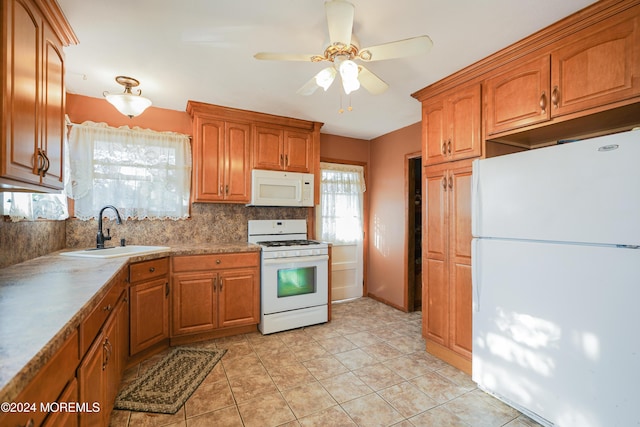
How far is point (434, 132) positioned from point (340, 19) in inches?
60.1

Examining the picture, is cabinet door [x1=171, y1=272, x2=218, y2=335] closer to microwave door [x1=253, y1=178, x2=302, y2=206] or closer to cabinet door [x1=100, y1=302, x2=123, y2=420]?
cabinet door [x1=100, y1=302, x2=123, y2=420]

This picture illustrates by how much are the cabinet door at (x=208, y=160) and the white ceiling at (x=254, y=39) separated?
0.34 m

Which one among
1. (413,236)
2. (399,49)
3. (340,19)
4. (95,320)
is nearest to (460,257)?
(413,236)

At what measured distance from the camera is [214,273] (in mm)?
2861

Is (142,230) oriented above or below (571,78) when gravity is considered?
below

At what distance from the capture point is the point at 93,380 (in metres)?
1.29

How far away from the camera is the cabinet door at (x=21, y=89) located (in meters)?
1.18

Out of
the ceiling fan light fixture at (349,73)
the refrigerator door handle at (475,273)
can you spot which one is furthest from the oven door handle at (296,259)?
the ceiling fan light fixture at (349,73)

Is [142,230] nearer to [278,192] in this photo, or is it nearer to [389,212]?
[278,192]

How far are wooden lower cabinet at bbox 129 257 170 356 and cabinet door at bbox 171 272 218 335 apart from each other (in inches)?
3.3

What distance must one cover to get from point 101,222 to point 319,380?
242 cm

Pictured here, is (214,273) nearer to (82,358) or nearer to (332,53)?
(82,358)

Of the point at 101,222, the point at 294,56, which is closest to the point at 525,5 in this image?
the point at 294,56

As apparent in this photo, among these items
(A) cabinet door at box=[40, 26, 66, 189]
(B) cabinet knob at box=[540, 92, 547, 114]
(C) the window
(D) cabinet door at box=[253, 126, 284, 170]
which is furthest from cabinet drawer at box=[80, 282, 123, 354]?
(B) cabinet knob at box=[540, 92, 547, 114]
